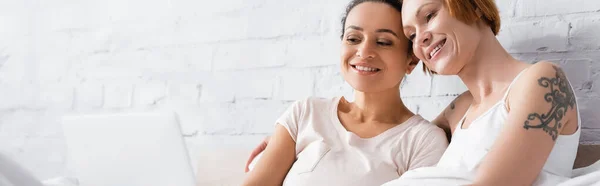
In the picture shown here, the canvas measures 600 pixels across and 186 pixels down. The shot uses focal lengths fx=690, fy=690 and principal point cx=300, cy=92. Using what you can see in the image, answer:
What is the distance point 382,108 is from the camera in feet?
4.83

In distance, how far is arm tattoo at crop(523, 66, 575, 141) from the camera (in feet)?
3.64

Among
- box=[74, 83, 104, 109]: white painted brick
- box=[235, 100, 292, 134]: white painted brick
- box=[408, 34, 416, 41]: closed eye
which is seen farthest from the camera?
box=[74, 83, 104, 109]: white painted brick

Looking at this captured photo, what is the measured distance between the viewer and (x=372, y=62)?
1.40 metres

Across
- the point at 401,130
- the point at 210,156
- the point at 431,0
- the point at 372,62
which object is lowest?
the point at 210,156

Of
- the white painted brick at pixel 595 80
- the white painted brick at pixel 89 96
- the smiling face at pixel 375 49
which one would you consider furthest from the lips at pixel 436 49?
the white painted brick at pixel 89 96

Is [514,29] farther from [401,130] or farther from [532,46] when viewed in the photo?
[401,130]

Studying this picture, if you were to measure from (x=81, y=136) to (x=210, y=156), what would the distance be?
0.44 m

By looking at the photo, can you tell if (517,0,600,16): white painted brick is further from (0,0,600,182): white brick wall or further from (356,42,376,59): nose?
(356,42,376,59): nose

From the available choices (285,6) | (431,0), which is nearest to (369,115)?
(431,0)

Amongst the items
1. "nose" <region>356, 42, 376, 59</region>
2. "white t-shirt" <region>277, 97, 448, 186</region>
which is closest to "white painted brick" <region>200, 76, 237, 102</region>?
"white t-shirt" <region>277, 97, 448, 186</region>

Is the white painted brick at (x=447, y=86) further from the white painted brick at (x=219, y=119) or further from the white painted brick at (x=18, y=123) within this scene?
the white painted brick at (x=18, y=123)

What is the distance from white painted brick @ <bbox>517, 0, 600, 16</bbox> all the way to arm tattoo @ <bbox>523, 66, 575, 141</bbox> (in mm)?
301

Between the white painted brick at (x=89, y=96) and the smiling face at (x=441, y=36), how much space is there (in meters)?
1.28

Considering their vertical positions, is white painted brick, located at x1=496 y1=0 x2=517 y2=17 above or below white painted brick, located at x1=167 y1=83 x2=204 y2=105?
above
